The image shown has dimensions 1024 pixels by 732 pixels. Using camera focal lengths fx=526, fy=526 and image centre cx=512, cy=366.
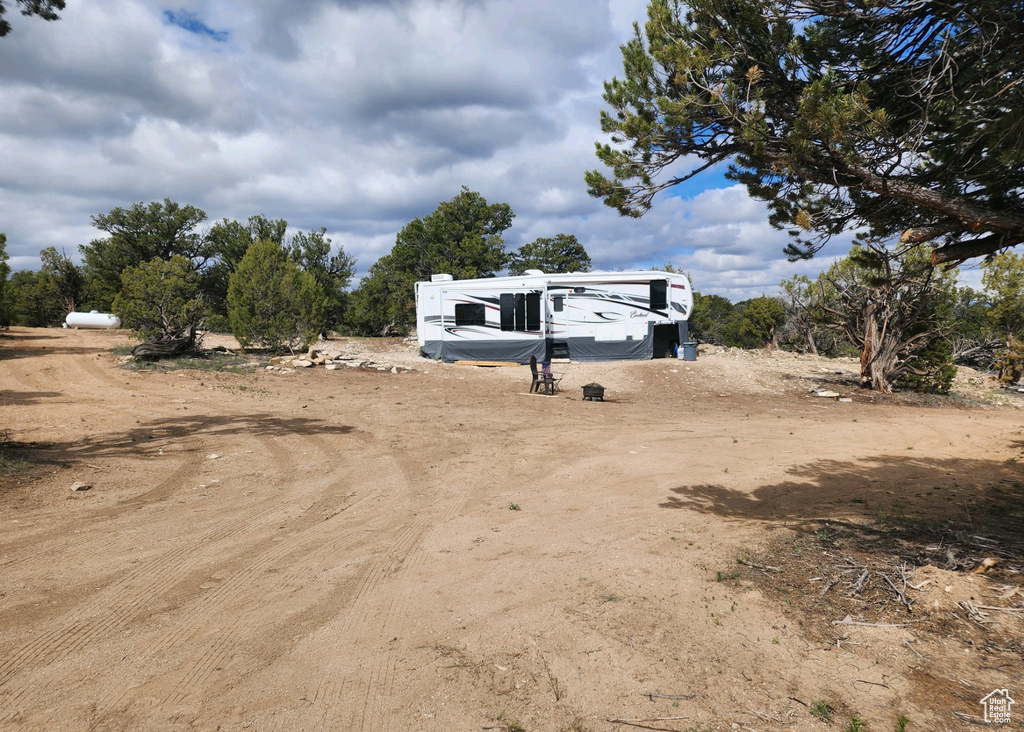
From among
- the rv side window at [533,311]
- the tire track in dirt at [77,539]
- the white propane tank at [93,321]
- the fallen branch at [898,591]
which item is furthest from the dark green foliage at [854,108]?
the white propane tank at [93,321]

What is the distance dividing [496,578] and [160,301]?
1882cm

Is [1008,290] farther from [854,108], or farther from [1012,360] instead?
[854,108]

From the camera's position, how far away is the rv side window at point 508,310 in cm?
2089

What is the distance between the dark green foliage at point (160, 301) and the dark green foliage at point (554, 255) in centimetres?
2618

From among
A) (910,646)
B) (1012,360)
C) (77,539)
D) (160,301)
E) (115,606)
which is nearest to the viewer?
(910,646)

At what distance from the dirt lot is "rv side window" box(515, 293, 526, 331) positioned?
1079 centimetres

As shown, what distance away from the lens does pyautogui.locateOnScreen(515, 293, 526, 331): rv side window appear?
20.8m

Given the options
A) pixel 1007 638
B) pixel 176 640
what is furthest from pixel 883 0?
pixel 176 640

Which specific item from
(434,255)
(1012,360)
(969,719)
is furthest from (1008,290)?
(434,255)

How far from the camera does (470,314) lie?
21.5 m

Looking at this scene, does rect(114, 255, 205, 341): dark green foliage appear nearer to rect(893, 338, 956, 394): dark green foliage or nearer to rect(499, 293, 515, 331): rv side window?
rect(499, 293, 515, 331): rv side window

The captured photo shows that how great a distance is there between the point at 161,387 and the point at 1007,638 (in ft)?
55.3

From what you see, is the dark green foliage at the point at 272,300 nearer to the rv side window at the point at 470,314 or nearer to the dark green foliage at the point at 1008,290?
the rv side window at the point at 470,314

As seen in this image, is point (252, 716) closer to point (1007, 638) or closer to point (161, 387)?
point (1007, 638)
